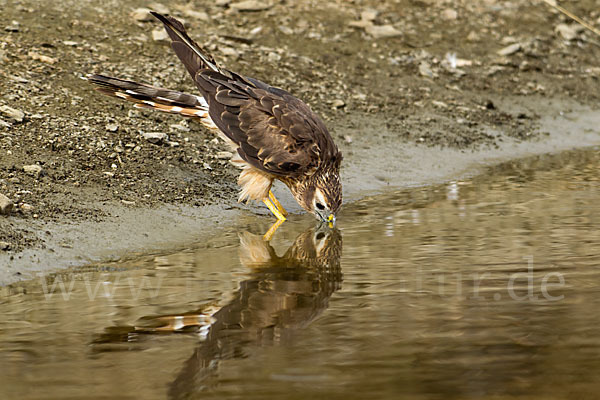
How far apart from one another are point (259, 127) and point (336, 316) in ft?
8.27

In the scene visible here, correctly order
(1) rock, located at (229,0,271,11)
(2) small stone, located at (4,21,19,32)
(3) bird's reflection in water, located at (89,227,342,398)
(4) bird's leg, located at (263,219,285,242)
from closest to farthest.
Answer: (3) bird's reflection in water, located at (89,227,342,398), (4) bird's leg, located at (263,219,285,242), (2) small stone, located at (4,21,19,32), (1) rock, located at (229,0,271,11)

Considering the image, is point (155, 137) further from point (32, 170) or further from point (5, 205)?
point (5, 205)

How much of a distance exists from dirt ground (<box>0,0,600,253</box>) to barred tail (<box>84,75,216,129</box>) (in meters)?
0.59

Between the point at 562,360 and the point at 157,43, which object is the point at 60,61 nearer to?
the point at 157,43

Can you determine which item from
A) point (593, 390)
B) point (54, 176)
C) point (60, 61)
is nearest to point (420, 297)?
point (593, 390)

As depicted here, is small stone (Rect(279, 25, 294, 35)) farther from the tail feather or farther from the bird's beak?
the bird's beak

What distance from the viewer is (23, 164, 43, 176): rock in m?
6.52

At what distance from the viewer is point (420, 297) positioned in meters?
4.59

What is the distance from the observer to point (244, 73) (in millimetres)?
9406

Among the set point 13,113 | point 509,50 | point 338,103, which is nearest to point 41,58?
point 13,113

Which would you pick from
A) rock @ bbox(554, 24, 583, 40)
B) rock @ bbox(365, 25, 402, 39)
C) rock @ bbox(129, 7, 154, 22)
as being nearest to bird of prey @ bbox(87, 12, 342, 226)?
rock @ bbox(129, 7, 154, 22)

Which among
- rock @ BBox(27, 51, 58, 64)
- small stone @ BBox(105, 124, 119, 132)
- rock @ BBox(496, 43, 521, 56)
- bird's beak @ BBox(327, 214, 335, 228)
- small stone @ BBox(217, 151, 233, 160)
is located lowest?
bird's beak @ BBox(327, 214, 335, 228)

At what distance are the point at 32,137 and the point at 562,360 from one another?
4861 mm

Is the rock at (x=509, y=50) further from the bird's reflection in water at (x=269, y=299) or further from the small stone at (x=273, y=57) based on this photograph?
the bird's reflection in water at (x=269, y=299)
